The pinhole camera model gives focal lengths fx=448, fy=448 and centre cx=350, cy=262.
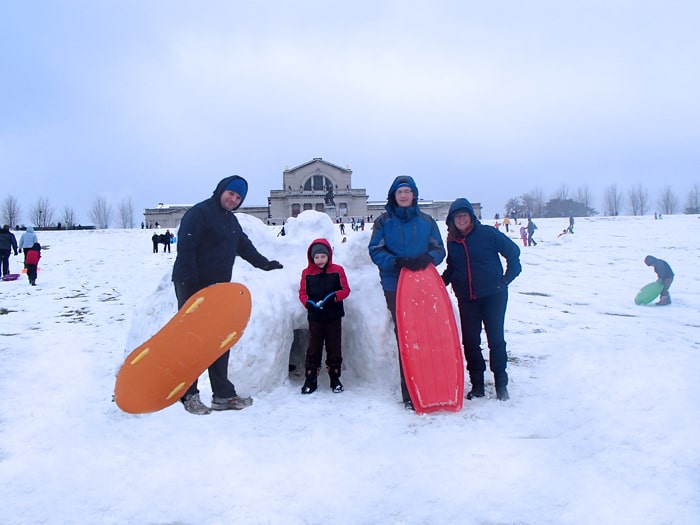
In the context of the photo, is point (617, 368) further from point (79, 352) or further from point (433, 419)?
point (79, 352)

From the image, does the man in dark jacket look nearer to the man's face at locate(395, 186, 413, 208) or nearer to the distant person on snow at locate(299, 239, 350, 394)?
the distant person on snow at locate(299, 239, 350, 394)

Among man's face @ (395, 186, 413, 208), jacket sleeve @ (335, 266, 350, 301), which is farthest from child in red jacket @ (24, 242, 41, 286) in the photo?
man's face @ (395, 186, 413, 208)

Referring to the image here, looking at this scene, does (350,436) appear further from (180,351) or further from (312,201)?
(312,201)

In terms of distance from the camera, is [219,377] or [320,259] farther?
[320,259]

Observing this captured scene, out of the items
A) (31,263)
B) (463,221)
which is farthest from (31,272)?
(463,221)

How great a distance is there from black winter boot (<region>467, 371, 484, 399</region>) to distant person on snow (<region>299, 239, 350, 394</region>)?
1239 millimetres

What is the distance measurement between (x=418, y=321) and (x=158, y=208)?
208ft

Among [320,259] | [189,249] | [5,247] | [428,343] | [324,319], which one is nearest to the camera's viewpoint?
[189,249]

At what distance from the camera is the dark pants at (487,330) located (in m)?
4.29

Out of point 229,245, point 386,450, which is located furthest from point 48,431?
point 386,450

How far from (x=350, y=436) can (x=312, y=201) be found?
59.4 m

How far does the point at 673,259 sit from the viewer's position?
17344mm

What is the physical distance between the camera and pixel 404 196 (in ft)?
14.4

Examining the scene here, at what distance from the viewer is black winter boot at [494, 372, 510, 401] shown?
4109 millimetres
